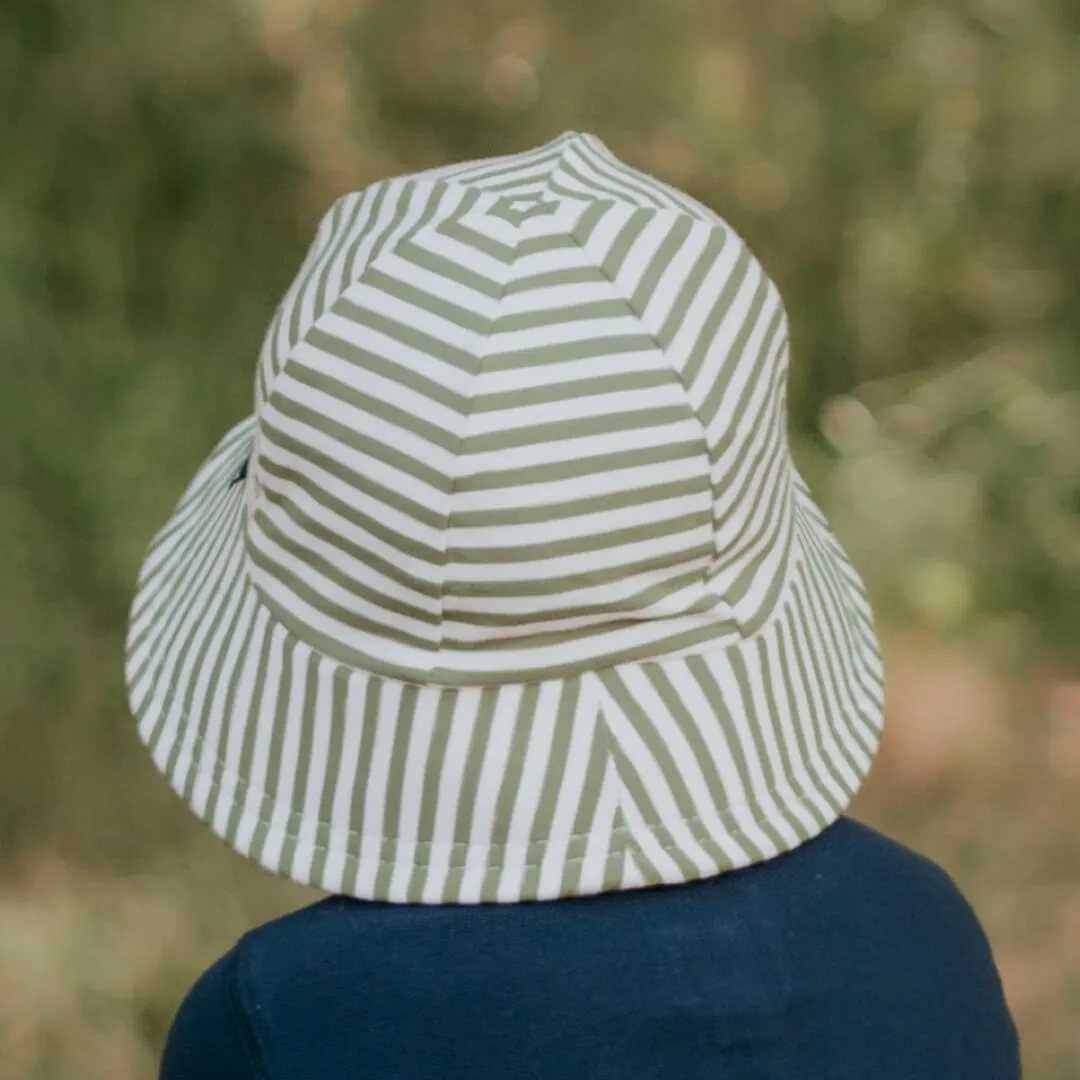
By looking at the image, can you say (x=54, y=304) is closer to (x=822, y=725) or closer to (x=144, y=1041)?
(x=144, y=1041)

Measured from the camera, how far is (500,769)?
0.44 meters

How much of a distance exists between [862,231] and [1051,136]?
0.18 meters

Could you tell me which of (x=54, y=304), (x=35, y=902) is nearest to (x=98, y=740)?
(x=35, y=902)

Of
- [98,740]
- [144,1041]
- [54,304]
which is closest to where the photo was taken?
[144,1041]

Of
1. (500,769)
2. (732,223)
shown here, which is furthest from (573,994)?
(732,223)

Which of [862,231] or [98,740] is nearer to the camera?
[98,740]

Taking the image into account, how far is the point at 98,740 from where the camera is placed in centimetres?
92

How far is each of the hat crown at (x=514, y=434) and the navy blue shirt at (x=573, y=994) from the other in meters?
0.09

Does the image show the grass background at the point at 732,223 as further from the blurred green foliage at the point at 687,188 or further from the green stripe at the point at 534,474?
the green stripe at the point at 534,474

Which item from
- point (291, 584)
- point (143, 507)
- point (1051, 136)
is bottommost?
point (143, 507)

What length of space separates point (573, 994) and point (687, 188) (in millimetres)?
843

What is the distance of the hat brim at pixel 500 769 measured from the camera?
44 centimetres

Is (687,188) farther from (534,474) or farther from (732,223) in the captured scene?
(534,474)

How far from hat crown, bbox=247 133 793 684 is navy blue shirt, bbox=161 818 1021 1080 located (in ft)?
0.30
